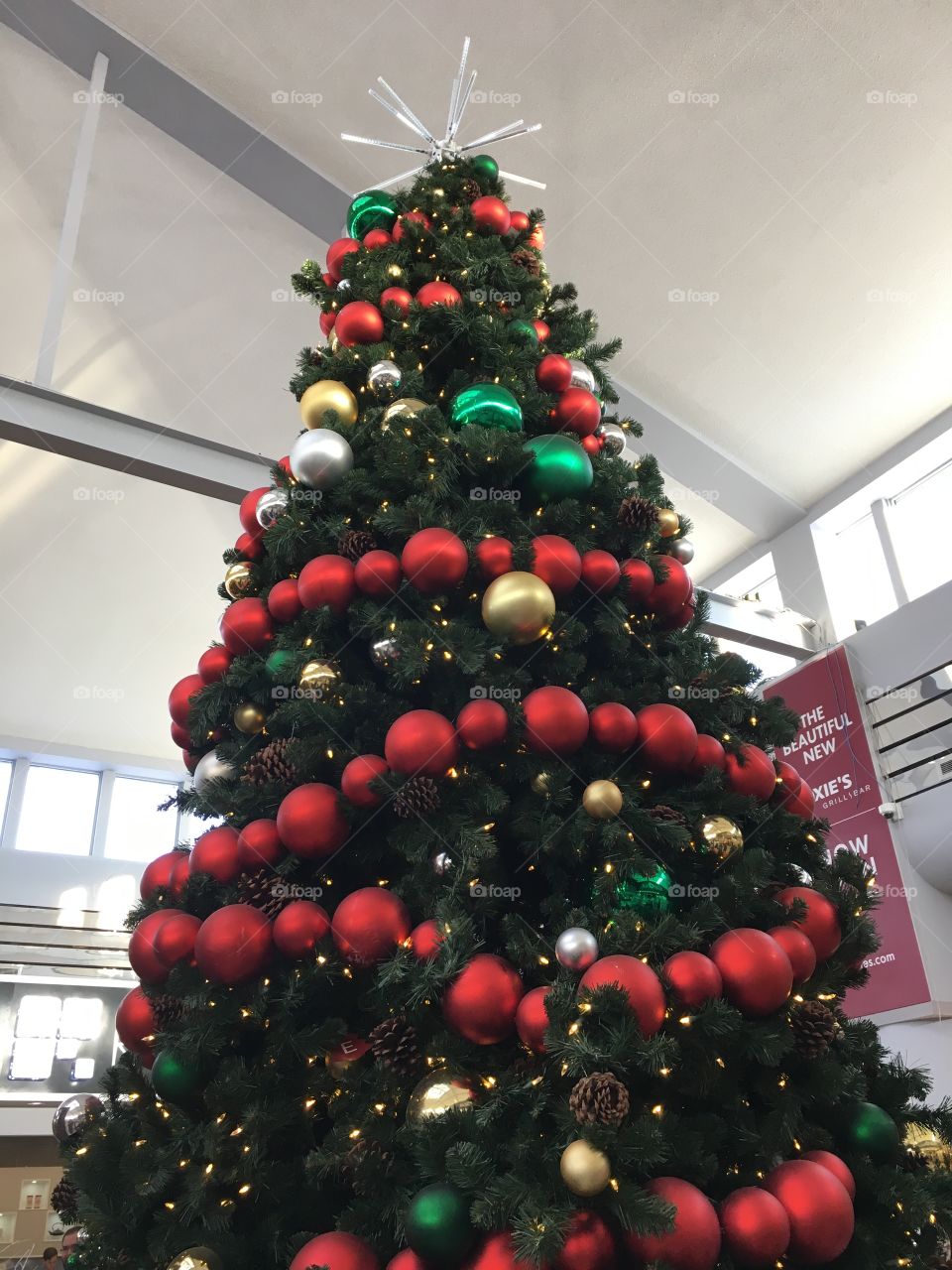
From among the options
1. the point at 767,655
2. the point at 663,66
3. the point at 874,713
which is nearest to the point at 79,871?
the point at 767,655

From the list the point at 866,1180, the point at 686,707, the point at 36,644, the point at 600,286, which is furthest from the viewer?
the point at 36,644

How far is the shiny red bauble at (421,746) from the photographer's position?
1.63 m

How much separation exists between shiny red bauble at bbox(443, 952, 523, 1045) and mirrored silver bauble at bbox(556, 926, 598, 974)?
0.32ft

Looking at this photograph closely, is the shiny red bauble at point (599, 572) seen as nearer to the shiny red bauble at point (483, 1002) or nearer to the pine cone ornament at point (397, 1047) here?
the shiny red bauble at point (483, 1002)

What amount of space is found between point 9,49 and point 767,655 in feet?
21.6

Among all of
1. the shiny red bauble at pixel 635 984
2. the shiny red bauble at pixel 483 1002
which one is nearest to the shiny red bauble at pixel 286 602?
the shiny red bauble at pixel 483 1002

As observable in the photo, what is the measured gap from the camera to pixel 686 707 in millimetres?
1921

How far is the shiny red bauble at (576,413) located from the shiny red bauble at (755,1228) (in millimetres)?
1676

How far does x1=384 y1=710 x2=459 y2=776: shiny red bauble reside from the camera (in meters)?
1.63

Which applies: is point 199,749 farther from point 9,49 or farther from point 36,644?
point 36,644

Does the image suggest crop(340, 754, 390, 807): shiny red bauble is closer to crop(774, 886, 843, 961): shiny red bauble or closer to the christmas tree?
the christmas tree

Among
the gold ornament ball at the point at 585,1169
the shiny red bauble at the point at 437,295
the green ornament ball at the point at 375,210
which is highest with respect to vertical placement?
the green ornament ball at the point at 375,210

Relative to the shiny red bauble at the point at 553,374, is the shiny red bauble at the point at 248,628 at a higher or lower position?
lower

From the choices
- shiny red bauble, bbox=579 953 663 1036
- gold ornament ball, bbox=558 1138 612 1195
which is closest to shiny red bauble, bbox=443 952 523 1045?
shiny red bauble, bbox=579 953 663 1036
